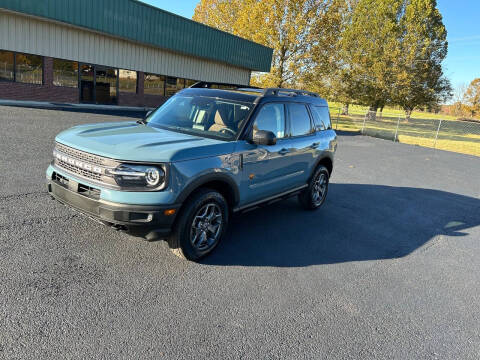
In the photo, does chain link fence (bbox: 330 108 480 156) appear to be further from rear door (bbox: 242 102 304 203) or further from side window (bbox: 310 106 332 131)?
rear door (bbox: 242 102 304 203)

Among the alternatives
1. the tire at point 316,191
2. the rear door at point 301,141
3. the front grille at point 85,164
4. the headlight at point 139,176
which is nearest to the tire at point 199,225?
the headlight at point 139,176

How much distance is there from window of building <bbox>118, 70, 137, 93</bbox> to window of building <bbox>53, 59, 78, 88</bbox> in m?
2.96

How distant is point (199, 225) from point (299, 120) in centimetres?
254

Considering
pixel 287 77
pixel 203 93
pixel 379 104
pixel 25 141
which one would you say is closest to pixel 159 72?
pixel 287 77

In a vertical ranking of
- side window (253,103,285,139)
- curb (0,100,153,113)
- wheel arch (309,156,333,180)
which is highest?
side window (253,103,285,139)

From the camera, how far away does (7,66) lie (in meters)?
16.9

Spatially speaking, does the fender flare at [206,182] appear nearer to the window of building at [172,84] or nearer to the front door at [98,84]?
the front door at [98,84]

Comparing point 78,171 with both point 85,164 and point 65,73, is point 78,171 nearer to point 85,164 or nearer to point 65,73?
point 85,164

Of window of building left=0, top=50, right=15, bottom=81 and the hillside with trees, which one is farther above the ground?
the hillside with trees

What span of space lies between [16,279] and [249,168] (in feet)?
8.73

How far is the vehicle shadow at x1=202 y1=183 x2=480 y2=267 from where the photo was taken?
4391mm

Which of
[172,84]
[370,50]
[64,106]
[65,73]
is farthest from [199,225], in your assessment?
[370,50]

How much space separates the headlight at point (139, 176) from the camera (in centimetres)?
328

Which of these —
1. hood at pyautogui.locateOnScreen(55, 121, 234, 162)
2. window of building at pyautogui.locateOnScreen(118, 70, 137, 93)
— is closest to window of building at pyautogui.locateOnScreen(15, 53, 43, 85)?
window of building at pyautogui.locateOnScreen(118, 70, 137, 93)
